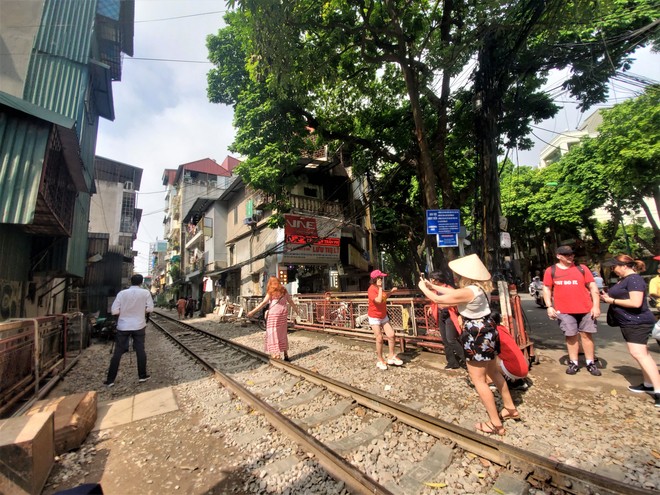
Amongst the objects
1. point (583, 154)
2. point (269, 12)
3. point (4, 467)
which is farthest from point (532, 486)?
point (583, 154)

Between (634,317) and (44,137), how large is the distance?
10.2 meters

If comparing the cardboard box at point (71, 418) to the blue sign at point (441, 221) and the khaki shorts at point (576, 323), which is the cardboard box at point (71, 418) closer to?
the khaki shorts at point (576, 323)

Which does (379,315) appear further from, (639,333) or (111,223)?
(111,223)

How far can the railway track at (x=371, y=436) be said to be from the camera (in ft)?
7.74

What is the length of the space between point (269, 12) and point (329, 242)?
10666mm

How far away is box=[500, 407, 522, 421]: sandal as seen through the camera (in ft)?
11.0

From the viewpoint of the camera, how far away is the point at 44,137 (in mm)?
6141

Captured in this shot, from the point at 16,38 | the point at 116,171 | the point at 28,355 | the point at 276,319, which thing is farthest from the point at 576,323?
the point at 116,171

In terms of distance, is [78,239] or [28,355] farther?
[78,239]

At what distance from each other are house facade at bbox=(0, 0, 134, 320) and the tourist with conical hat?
24.1ft

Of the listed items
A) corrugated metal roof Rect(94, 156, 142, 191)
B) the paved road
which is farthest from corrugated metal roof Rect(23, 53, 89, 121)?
corrugated metal roof Rect(94, 156, 142, 191)

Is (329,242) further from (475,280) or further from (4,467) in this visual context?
(4,467)

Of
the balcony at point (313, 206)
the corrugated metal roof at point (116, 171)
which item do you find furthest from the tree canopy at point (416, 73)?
the corrugated metal roof at point (116, 171)

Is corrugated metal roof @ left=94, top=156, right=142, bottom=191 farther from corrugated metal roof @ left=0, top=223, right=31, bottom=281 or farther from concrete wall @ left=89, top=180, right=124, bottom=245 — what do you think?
corrugated metal roof @ left=0, top=223, right=31, bottom=281
